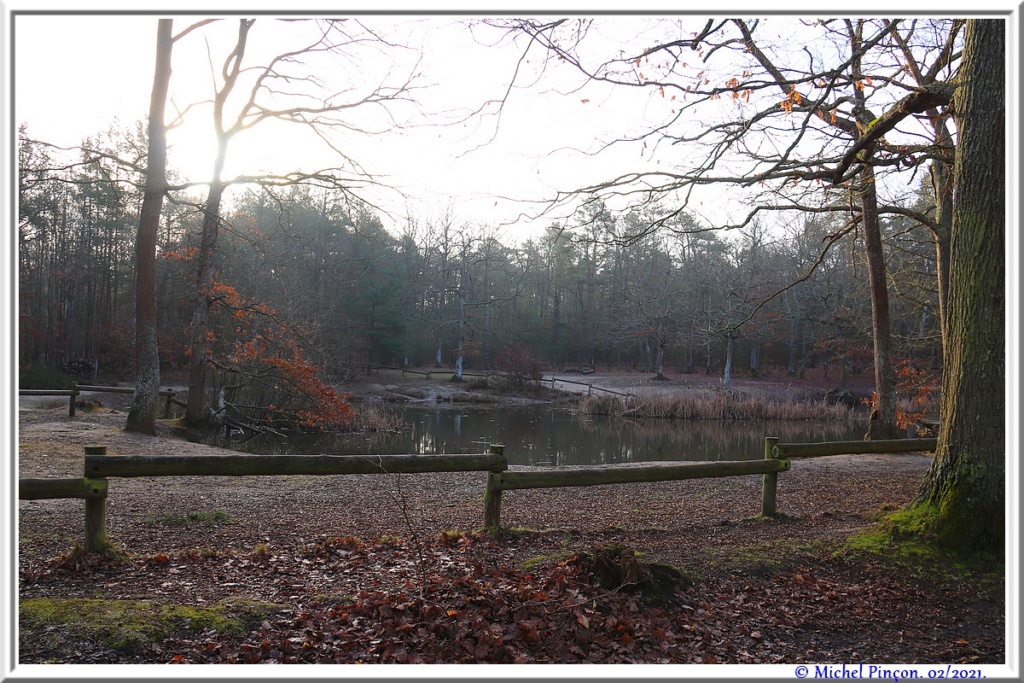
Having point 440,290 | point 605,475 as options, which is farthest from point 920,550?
point 440,290

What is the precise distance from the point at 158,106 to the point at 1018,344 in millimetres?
13863

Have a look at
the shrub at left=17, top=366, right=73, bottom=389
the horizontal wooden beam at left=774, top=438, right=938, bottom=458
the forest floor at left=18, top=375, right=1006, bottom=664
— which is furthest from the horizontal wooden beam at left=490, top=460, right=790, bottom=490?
the shrub at left=17, top=366, right=73, bottom=389

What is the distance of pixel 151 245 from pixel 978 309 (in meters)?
13.4

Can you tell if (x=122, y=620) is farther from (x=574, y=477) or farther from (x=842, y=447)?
(x=842, y=447)

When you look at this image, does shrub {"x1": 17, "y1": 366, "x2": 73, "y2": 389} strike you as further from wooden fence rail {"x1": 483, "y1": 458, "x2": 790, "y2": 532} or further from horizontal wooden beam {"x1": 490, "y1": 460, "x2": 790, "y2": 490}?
horizontal wooden beam {"x1": 490, "y1": 460, "x2": 790, "y2": 490}

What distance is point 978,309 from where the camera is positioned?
18.6 feet

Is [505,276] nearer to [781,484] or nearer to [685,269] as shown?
[685,269]

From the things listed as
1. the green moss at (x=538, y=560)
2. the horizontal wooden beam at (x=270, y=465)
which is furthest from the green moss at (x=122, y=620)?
the green moss at (x=538, y=560)

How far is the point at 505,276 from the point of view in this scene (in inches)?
1713

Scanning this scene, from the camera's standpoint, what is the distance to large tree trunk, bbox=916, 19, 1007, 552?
18.3 feet

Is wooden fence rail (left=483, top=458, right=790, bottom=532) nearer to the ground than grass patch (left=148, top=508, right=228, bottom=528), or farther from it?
farther from it

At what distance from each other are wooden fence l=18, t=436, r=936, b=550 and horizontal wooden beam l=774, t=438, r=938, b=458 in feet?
0.07

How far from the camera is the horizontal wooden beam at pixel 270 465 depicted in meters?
5.47

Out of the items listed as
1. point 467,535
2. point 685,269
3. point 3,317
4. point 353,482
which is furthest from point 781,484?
point 685,269
